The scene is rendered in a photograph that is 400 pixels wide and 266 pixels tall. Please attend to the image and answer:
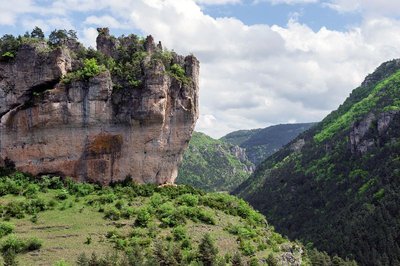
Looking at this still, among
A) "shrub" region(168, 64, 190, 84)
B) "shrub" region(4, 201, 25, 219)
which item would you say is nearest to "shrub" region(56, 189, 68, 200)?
"shrub" region(4, 201, 25, 219)

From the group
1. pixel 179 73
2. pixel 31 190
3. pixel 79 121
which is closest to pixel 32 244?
pixel 31 190

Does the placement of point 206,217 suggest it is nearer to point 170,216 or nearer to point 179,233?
point 170,216

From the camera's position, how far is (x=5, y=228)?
5047 cm

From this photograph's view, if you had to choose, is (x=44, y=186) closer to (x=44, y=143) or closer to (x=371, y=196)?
(x=44, y=143)

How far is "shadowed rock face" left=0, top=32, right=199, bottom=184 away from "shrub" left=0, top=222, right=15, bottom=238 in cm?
1391

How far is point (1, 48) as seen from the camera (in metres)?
66.0

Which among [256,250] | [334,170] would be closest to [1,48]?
[256,250]

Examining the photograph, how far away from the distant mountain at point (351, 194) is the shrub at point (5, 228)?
77.9 meters

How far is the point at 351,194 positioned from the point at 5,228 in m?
118

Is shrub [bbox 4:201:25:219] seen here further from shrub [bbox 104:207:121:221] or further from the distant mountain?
the distant mountain

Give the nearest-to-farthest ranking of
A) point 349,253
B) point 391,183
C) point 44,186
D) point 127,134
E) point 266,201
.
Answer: point 44,186, point 127,134, point 349,253, point 391,183, point 266,201

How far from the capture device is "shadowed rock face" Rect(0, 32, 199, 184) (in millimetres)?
63656

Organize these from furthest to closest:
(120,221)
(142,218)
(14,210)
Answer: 1. (142,218)
2. (120,221)
3. (14,210)

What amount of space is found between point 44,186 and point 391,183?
99.2 metres
